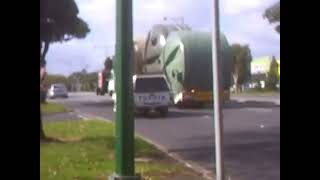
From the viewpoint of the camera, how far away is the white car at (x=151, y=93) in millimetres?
28969

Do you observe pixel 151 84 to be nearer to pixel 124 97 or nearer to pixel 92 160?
pixel 92 160

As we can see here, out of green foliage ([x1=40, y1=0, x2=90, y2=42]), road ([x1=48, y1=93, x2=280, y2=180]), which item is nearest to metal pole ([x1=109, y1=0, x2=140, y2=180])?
road ([x1=48, y1=93, x2=280, y2=180])

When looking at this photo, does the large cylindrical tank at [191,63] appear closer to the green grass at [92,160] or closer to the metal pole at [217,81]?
the green grass at [92,160]

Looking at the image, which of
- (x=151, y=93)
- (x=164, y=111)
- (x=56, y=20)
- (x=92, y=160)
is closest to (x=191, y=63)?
(x=164, y=111)

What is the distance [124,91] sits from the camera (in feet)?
22.9

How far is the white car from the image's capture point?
29.0 metres

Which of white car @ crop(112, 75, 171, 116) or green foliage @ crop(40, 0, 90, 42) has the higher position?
green foliage @ crop(40, 0, 90, 42)

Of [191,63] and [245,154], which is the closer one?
[245,154]

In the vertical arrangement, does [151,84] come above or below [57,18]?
below

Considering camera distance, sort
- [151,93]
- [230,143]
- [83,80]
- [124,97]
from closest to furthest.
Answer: [124,97] → [230,143] → [151,93] → [83,80]

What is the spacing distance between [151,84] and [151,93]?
0.45 metres

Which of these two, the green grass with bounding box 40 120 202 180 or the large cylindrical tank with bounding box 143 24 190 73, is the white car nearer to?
the large cylindrical tank with bounding box 143 24 190 73

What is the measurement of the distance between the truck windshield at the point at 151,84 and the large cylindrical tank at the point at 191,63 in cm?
232

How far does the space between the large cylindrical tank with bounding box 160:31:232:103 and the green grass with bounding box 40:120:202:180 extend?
13.7 metres
